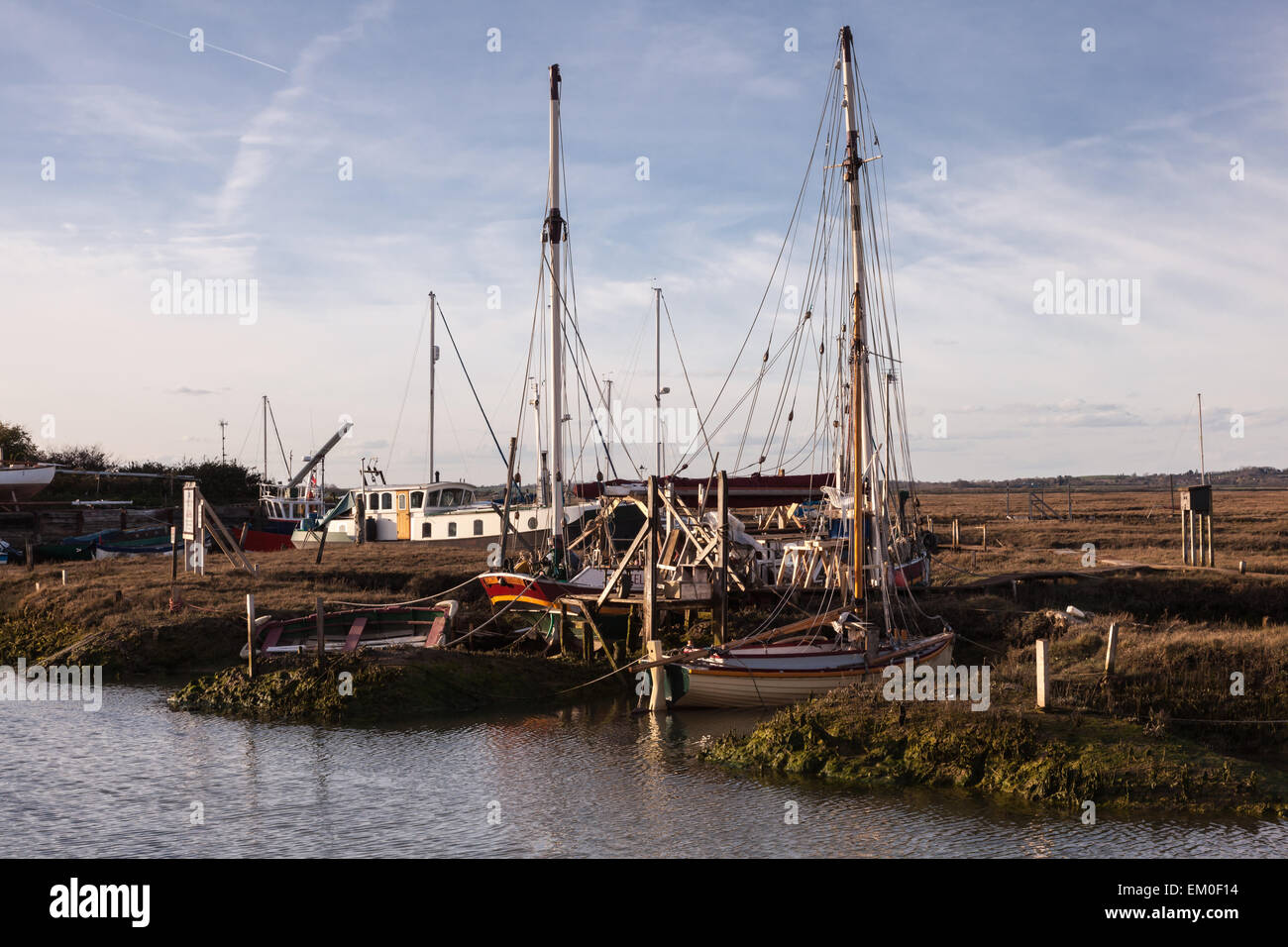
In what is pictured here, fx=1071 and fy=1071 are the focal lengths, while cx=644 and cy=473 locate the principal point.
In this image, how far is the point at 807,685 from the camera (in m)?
22.6

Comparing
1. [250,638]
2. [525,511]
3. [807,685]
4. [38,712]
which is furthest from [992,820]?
[525,511]

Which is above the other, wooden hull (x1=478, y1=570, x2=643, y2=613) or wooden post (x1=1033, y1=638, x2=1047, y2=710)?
wooden hull (x1=478, y1=570, x2=643, y2=613)

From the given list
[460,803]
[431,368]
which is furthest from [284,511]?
[460,803]

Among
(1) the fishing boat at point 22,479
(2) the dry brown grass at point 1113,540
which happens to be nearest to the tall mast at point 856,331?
(2) the dry brown grass at point 1113,540

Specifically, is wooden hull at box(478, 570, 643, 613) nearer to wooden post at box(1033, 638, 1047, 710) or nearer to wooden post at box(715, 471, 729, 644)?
wooden post at box(715, 471, 729, 644)

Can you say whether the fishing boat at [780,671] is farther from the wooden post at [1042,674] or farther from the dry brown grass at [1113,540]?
the dry brown grass at [1113,540]

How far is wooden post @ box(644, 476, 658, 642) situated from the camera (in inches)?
993

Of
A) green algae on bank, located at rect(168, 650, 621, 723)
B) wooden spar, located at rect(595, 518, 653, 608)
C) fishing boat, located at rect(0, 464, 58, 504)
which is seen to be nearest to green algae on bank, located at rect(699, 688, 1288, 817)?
green algae on bank, located at rect(168, 650, 621, 723)

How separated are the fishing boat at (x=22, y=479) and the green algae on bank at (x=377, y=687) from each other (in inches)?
1737

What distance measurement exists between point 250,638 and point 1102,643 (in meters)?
19.2

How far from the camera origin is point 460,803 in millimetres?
16953

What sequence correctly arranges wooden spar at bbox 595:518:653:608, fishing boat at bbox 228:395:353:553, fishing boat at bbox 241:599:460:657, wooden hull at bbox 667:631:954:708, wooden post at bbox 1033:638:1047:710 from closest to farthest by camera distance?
wooden post at bbox 1033:638:1047:710
wooden hull at bbox 667:631:954:708
wooden spar at bbox 595:518:653:608
fishing boat at bbox 241:599:460:657
fishing boat at bbox 228:395:353:553

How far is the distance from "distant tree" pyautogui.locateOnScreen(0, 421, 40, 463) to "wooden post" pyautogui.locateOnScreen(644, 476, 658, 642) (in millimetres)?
65745
